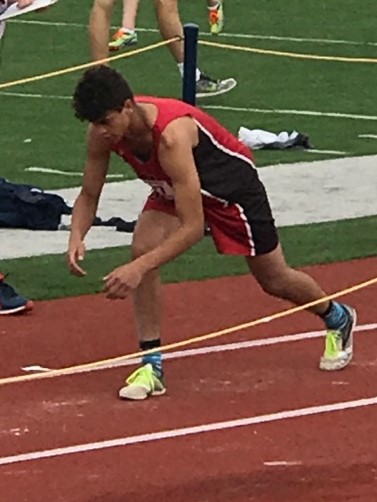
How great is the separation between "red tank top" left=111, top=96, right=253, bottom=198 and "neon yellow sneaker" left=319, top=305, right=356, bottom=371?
102cm

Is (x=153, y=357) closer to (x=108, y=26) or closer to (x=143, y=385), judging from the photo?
(x=143, y=385)

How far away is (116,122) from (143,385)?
51.1 inches

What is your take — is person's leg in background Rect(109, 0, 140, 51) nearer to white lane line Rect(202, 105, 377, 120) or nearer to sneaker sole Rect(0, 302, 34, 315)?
white lane line Rect(202, 105, 377, 120)

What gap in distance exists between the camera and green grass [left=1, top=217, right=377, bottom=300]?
9.63 meters

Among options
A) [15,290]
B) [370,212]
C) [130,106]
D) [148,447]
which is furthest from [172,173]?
[370,212]

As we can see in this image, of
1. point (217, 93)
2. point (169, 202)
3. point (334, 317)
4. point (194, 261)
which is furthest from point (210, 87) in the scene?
point (169, 202)

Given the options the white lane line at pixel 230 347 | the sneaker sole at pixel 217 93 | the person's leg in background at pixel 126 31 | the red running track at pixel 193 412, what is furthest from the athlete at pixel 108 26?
the white lane line at pixel 230 347

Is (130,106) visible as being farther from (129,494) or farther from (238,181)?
(129,494)

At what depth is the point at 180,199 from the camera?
6.91 meters

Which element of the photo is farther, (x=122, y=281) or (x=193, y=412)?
(x=193, y=412)

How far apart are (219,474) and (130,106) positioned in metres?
1.57

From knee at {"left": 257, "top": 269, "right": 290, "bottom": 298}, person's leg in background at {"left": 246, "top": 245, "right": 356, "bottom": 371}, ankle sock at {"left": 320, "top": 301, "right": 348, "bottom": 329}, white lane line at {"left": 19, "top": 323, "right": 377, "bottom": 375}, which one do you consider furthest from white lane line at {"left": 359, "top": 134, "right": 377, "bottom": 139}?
knee at {"left": 257, "top": 269, "right": 290, "bottom": 298}

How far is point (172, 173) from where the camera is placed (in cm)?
695

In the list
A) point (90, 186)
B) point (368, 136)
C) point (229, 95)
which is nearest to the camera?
point (90, 186)
